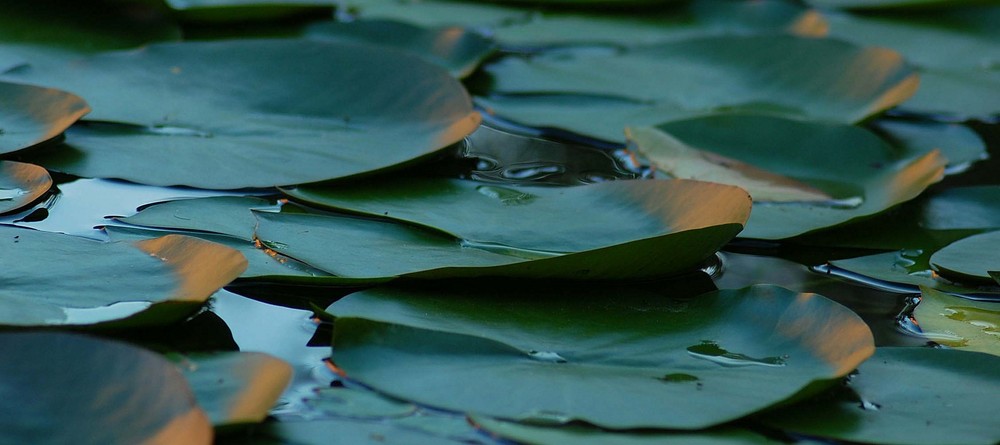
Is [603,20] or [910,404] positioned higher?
[603,20]

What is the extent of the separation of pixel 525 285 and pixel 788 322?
23 cm

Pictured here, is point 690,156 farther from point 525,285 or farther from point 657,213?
point 525,285

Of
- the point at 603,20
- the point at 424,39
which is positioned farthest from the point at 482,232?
the point at 603,20

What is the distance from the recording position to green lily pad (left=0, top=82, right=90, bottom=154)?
1075 mm

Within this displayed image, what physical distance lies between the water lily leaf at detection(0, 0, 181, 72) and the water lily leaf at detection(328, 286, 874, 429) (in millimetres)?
844

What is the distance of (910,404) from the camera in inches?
30.0

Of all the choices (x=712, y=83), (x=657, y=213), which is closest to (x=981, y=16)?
(x=712, y=83)

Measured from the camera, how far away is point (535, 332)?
83 cm

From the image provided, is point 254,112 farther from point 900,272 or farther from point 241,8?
point 900,272

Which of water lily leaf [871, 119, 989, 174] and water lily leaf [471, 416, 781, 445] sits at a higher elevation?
water lily leaf [871, 119, 989, 174]

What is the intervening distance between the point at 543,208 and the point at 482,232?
0.09 meters

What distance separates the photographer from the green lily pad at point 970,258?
→ 98cm

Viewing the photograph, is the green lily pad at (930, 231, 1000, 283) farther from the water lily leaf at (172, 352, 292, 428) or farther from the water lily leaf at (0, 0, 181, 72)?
the water lily leaf at (0, 0, 181, 72)

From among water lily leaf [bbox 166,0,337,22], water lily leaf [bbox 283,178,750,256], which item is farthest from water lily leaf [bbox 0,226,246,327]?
water lily leaf [bbox 166,0,337,22]
